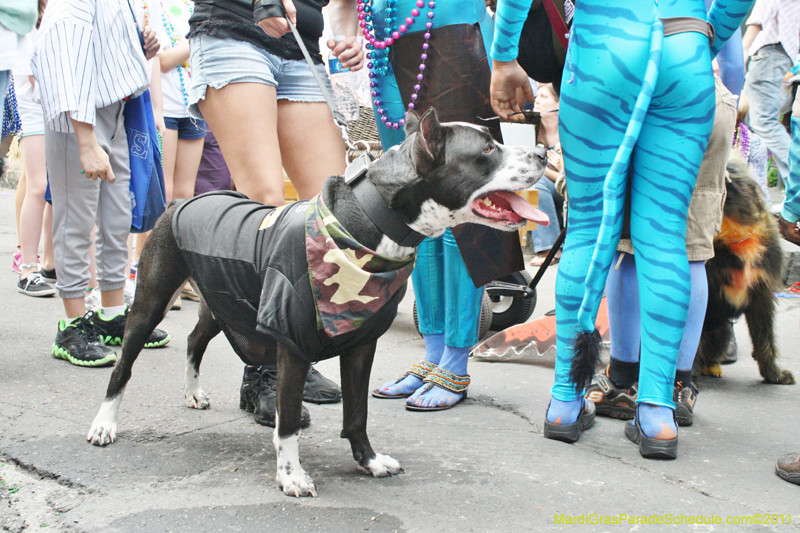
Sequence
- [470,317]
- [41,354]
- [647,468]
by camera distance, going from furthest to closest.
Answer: [41,354], [470,317], [647,468]

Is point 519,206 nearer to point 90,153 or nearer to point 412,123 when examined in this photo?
point 412,123

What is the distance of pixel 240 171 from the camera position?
110 inches

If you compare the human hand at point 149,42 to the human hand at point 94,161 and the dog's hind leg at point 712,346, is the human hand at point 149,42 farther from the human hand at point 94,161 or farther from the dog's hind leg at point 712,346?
the dog's hind leg at point 712,346

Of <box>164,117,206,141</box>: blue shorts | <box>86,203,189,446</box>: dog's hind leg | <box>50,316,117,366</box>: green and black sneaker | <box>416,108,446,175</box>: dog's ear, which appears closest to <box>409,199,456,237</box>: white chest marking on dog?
<box>416,108,446,175</box>: dog's ear

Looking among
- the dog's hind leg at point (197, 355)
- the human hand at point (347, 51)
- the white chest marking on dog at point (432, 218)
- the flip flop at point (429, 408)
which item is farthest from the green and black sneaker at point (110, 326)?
the white chest marking on dog at point (432, 218)

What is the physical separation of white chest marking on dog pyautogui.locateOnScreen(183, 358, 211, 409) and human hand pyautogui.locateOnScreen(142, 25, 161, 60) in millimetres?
1859

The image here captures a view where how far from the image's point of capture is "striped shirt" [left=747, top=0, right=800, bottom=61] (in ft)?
20.1

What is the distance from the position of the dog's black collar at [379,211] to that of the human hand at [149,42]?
2.17m

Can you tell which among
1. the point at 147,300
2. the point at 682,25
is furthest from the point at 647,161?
the point at 147,300

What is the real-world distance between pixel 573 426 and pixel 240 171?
165 centimetres

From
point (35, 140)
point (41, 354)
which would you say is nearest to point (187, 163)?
point (35, 140)

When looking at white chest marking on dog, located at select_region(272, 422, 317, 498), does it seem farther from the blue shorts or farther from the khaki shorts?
the blue shorts

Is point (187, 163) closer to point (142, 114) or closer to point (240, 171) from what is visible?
point (142, 114)

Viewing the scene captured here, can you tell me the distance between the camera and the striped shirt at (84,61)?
10.3ft
